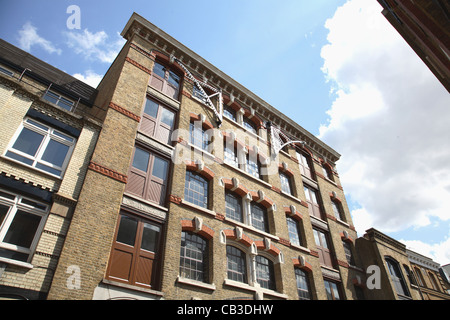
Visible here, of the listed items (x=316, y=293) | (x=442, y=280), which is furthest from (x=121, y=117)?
(x=442, y=280)

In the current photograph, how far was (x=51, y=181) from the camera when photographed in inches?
393

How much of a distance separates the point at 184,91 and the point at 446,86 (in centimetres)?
1332

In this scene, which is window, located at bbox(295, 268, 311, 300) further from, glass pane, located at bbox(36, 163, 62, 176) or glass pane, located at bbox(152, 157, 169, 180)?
glass pane, located at bbox(36, 163, 62, 176)

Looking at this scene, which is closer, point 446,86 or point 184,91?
point 446,86

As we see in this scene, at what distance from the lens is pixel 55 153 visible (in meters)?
10.7

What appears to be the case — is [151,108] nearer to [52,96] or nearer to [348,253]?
[52,96]

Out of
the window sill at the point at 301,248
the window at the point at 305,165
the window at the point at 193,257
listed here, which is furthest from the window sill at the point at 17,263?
the window at the point at 305,165

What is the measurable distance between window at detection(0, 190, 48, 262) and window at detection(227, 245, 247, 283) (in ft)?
25.6

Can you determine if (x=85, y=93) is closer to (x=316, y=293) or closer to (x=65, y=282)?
(x=65, y=282)

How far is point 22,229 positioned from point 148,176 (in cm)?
501

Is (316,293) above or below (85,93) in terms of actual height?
below

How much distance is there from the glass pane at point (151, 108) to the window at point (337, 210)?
1567 centimetres
